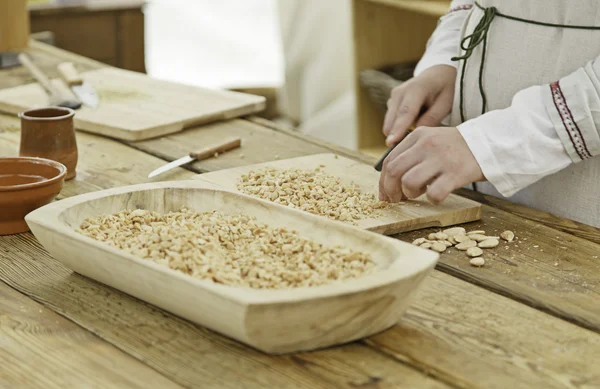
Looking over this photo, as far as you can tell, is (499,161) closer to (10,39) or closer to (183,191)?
(183,191)

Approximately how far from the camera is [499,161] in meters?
1.32

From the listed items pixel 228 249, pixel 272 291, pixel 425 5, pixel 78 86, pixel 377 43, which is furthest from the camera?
pixel 377 43

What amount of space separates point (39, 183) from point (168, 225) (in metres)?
0.25

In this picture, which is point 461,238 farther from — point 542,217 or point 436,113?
point 436,113

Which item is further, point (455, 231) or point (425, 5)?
point (425, 5)

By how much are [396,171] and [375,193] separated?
110 millimetres

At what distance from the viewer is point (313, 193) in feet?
4.47

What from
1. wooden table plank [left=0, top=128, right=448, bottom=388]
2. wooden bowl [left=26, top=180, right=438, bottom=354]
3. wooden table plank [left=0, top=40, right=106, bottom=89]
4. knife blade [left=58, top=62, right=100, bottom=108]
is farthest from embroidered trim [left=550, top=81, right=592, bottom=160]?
wooden table plank [left=0, top=40, right=106, bottom=89]

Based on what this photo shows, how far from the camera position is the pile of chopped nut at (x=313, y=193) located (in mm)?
1308

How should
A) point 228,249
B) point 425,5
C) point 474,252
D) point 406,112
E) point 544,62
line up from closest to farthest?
point 228,249
point 474,252
point 544,62
point 406,112
point 425,5

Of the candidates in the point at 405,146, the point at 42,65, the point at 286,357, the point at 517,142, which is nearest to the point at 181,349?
the point at 286,357

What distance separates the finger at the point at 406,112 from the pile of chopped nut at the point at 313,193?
0.19 meters

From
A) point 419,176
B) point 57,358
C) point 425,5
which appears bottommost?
point 57,358

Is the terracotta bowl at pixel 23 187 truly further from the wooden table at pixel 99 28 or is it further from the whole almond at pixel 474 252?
the wooden table at pixel 99 28
